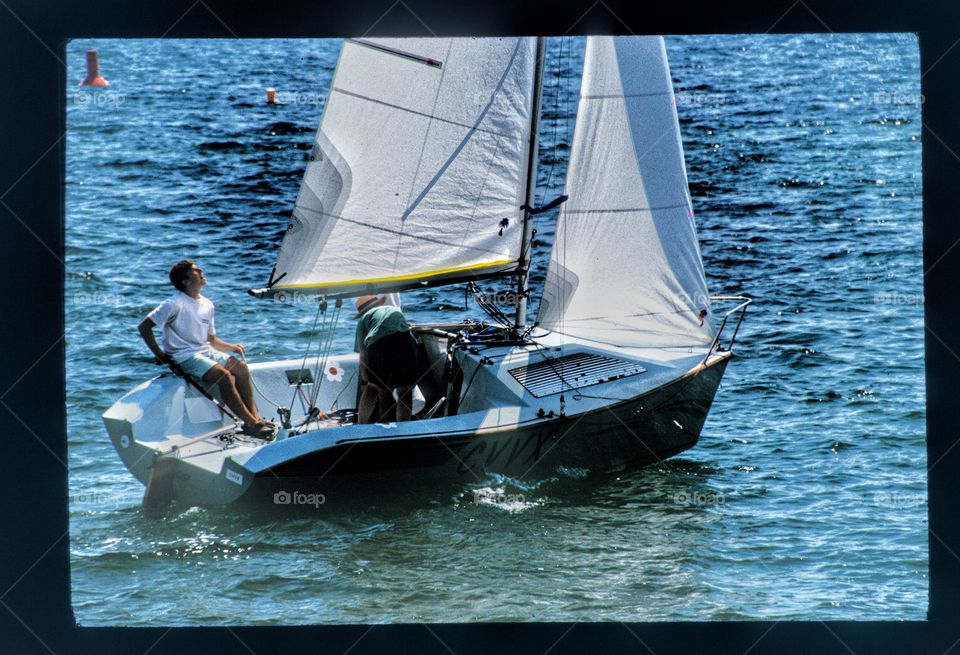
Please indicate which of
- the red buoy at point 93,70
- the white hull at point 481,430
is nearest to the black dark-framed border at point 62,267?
the red buoy at point 93,70

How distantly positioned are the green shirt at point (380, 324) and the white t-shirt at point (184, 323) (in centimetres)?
88

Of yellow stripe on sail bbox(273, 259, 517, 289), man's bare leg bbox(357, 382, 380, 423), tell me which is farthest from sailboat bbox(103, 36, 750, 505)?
man's bare leg bbox(357, 382, 380, 423)

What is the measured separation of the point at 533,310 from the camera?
1059cm

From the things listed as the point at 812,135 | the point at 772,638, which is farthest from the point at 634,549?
the point at 812,135

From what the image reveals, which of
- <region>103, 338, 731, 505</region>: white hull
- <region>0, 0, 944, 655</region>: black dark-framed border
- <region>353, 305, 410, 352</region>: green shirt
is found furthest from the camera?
<region>353, 305, 410, 352</region>: green shirt

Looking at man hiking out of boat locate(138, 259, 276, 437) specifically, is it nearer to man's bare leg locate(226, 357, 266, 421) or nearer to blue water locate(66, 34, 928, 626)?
man's bare leg locate(226, 357, 266, 421)

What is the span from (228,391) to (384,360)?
0.96 metres

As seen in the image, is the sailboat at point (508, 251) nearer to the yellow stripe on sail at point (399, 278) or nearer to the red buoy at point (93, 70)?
the yellow stripe on sail at point (399, 278)

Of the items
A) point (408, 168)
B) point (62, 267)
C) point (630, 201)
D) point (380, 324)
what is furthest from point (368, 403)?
point (62, 267)

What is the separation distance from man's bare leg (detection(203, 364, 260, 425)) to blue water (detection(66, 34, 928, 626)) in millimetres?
752

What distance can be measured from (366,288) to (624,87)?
76.9 inches

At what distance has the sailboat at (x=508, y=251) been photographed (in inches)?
309

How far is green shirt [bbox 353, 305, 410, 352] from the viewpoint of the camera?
7.77 metres

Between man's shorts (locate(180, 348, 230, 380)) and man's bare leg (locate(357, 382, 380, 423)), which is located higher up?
man's shorts (locate(180, 348, 230, 380))
